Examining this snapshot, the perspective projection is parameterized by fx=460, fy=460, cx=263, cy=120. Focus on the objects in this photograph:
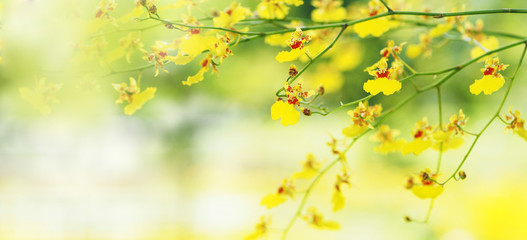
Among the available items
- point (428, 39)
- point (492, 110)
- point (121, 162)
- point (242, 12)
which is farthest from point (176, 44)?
point (121, 162)

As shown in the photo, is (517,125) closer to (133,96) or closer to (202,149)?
(133,96)

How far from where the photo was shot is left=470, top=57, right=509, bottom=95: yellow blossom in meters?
0.48

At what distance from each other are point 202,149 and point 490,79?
5.07 meters

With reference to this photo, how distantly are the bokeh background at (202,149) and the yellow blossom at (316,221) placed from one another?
0.12 meters

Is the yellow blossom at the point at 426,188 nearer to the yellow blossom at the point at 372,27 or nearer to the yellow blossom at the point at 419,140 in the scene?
the yellow blossom at the point at 419,140

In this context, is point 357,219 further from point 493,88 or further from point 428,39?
point 493,88

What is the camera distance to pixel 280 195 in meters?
0.60

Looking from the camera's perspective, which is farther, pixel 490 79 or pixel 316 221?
pixel 316 221

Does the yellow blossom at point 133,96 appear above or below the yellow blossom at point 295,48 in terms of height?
above

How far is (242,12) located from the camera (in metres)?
0.50

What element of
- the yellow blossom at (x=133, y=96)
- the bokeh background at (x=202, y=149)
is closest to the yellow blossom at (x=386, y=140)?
the bokeh background at (x=202, y=149)

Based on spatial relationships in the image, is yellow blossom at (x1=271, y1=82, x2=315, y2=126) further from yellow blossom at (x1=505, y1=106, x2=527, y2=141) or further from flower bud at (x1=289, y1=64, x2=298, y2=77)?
yellow blossom at (x1=505, y1=106, x2=527, y2=141)

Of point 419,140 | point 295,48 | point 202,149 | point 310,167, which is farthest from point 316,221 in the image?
point 202,149

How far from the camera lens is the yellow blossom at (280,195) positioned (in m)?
0.59
